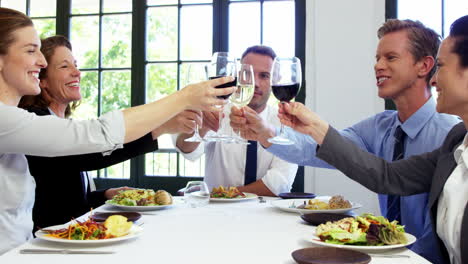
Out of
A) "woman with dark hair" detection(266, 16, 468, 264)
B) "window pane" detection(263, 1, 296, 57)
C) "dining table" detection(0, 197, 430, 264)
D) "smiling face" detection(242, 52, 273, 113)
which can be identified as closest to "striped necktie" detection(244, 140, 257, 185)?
"smiling face" detection(242, 52, 273, 113)

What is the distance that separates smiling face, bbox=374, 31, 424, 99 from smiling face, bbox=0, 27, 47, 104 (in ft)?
4.96

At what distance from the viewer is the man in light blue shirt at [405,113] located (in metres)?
2.14

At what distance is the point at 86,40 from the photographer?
15.2ft

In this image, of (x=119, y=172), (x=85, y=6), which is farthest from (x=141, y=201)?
(x=85, y=6)

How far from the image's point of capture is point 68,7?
15.0ft

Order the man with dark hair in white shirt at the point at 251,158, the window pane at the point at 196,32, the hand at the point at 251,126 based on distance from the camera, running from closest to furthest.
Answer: the hand at the point at 251,126 < the man with dark hair in white shirt at the point at 251,158 < the window pane at the point at 196,32

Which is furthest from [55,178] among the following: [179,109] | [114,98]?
[114,98]

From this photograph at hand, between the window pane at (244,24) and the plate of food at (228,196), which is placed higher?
the window pane at (244,24)

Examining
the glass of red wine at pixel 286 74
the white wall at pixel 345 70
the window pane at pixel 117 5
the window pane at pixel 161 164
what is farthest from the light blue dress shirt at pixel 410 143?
the window pane at pixel 117 5

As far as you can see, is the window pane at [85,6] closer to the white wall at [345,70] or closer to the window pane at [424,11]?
the white wall at [345,70]

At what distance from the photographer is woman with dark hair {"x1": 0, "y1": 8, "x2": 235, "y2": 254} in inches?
61.2

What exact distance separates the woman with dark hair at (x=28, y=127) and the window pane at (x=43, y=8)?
2.98 meters

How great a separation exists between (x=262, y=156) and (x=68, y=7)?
2556 mm

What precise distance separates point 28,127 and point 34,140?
0.04m
